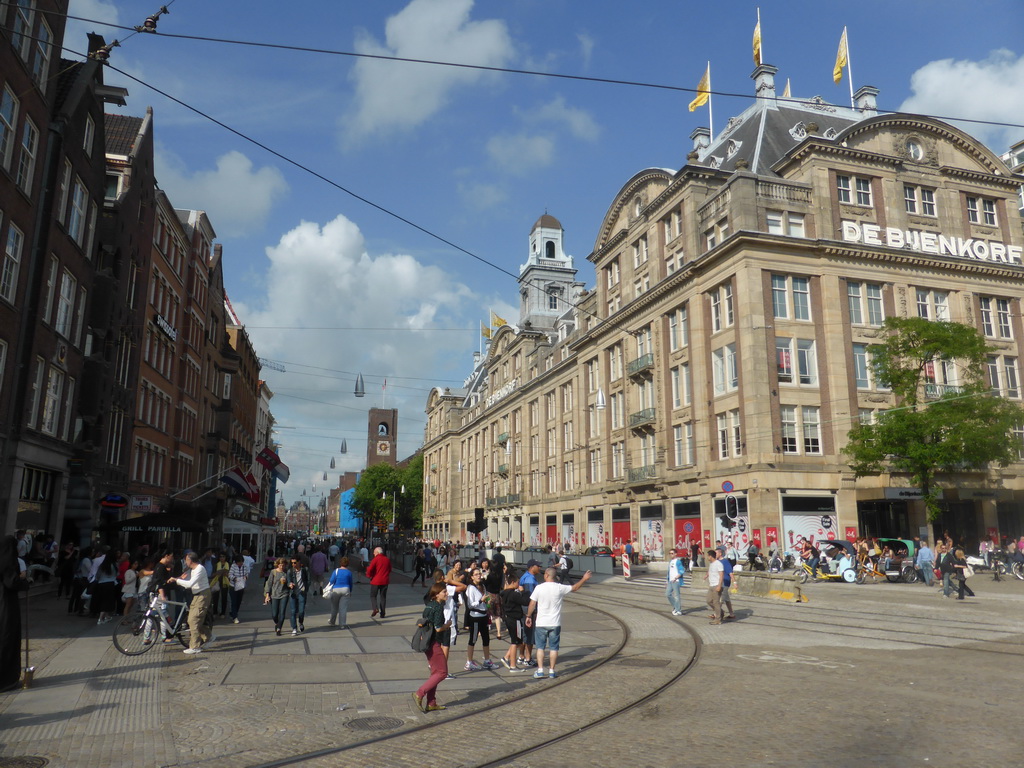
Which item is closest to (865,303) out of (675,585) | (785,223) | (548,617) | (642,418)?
(785,223)

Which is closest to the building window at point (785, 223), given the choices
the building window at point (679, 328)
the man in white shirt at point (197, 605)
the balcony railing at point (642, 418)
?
the building window at point (679, 328)

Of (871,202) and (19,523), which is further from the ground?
(871,202)

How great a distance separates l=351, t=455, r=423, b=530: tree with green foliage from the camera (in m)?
113

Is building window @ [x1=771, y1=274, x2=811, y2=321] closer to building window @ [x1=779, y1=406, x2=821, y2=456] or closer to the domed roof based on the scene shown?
building window @ [x1=779, y1=406, x2=821, y2=456]

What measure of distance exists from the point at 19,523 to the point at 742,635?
66.4 feet

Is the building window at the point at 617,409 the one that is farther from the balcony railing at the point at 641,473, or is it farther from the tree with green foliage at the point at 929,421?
the tree with green foliage at the point at 929,421

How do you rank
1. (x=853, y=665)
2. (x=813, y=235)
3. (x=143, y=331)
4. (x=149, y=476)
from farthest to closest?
(x=813, y=235) → (x=149, y=476) → (x=143, y=331) → (x=853, y=665)

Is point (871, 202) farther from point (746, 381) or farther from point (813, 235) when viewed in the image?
point (746, 381)

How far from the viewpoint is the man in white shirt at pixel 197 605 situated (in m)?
13.6

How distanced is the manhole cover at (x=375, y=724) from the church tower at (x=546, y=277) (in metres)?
77.7

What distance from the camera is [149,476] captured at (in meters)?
36.4

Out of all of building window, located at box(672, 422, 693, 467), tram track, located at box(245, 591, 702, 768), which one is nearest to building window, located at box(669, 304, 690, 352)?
building window, located at box(672, 422, 693, 467)

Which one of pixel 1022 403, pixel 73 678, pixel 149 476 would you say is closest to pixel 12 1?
pixel 73 678

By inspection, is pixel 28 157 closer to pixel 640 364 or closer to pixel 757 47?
pixel 640 364
